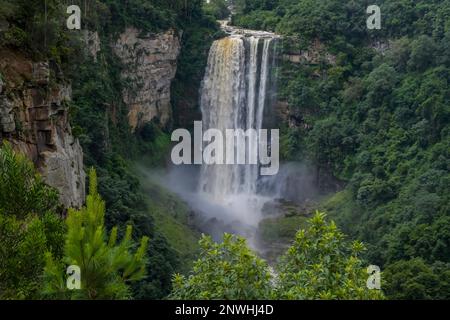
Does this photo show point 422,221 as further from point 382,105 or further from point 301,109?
point 301,109

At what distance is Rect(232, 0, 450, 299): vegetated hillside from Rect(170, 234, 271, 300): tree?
652 inches

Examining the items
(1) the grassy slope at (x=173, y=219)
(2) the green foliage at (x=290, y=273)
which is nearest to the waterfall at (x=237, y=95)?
(1) the grassy slope at (x=173, y=219)

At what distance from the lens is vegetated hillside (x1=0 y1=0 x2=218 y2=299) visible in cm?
2138

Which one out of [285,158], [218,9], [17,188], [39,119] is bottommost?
[285,158]

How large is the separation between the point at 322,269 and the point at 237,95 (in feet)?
117

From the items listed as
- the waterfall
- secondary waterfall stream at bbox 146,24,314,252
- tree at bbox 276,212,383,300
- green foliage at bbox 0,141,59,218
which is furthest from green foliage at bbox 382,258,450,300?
the waterfall

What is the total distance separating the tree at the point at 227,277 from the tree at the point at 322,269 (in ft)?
1.31

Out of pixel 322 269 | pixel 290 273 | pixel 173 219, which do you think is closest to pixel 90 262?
pixel 290 273

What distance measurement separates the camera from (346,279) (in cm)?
1010

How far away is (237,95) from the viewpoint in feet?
148

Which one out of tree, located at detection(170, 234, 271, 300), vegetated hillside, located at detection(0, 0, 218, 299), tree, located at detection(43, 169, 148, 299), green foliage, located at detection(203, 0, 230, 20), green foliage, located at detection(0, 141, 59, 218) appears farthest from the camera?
green foliage, located at detection(203, 0, 230, 20)

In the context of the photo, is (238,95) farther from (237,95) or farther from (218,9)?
(218,9)

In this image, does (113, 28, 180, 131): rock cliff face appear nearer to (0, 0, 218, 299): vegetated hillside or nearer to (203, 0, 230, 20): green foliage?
(0, 0, 218, 299): vegetated hillside

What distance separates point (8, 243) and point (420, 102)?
1256 inches
